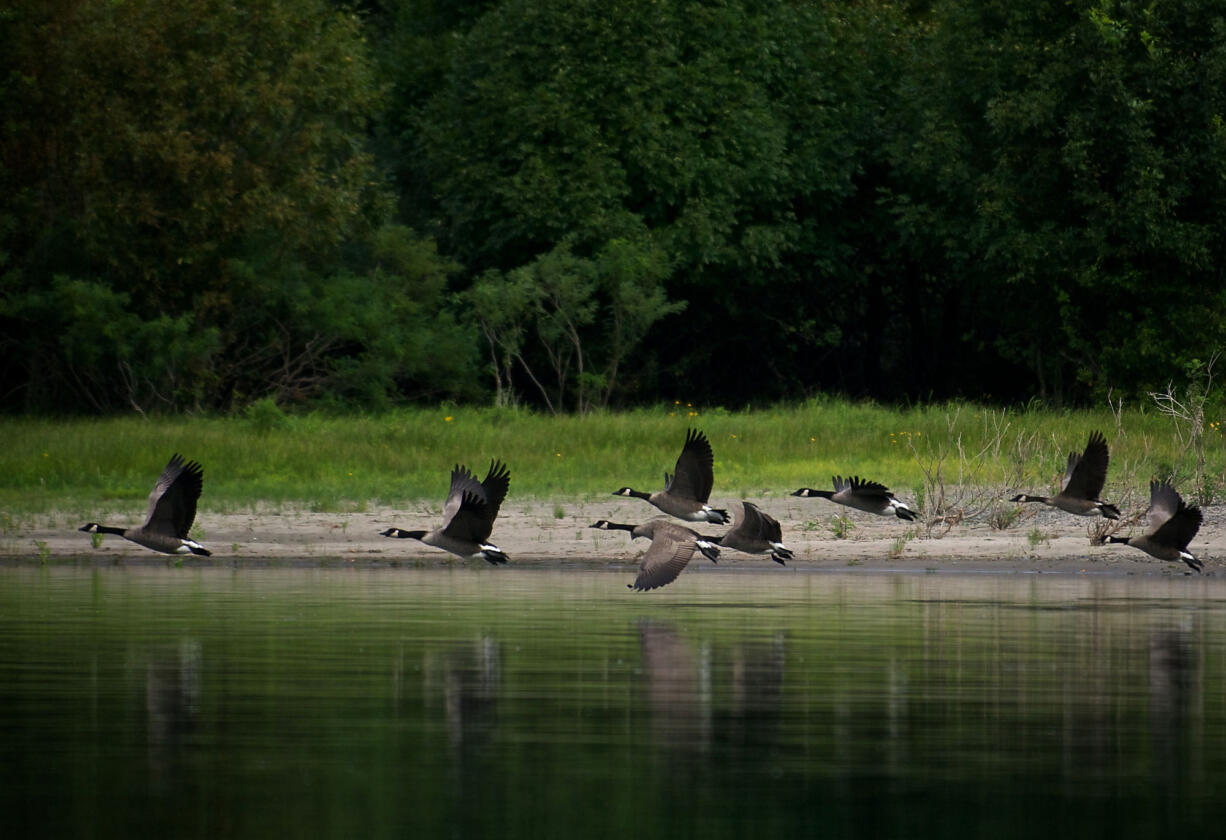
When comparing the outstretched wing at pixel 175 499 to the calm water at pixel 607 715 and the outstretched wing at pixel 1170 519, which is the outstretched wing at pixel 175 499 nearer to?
the calm water at pixel 607 715

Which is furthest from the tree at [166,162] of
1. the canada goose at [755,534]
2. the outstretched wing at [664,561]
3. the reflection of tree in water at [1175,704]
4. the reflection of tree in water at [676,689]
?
the reflection of tree in water at [1175,704]

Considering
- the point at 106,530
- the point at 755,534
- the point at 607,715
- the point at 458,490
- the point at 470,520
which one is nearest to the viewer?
the point at 607,715

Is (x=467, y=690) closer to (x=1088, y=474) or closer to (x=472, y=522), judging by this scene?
(x=472, y=522)

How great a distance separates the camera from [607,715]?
430 inches

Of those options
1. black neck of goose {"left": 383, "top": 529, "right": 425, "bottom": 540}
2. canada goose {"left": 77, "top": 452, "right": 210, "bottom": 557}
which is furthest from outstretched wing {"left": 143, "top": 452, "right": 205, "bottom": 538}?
black neck of goose {"left": 383, "top": 529, "right": 425, "bottom": 540}

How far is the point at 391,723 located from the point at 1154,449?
1890 centimetres

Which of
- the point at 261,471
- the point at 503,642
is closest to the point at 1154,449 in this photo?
the point at 261,471

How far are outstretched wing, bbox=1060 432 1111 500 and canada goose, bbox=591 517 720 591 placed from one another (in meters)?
4.61

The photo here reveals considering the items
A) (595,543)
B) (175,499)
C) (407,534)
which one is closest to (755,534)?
(407,534)

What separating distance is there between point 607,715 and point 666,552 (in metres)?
4.74

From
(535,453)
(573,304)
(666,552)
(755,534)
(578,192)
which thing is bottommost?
(535,453)

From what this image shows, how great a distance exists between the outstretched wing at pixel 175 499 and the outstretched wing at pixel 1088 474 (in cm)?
814

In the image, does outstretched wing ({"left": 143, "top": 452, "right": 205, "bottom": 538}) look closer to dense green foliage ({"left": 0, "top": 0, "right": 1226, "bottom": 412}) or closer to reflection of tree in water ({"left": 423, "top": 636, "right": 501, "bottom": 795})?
reflection of tree in water ({"left": 423, "top": 636, "right": 501, "bottom": 795})

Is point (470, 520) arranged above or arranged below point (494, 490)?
below
